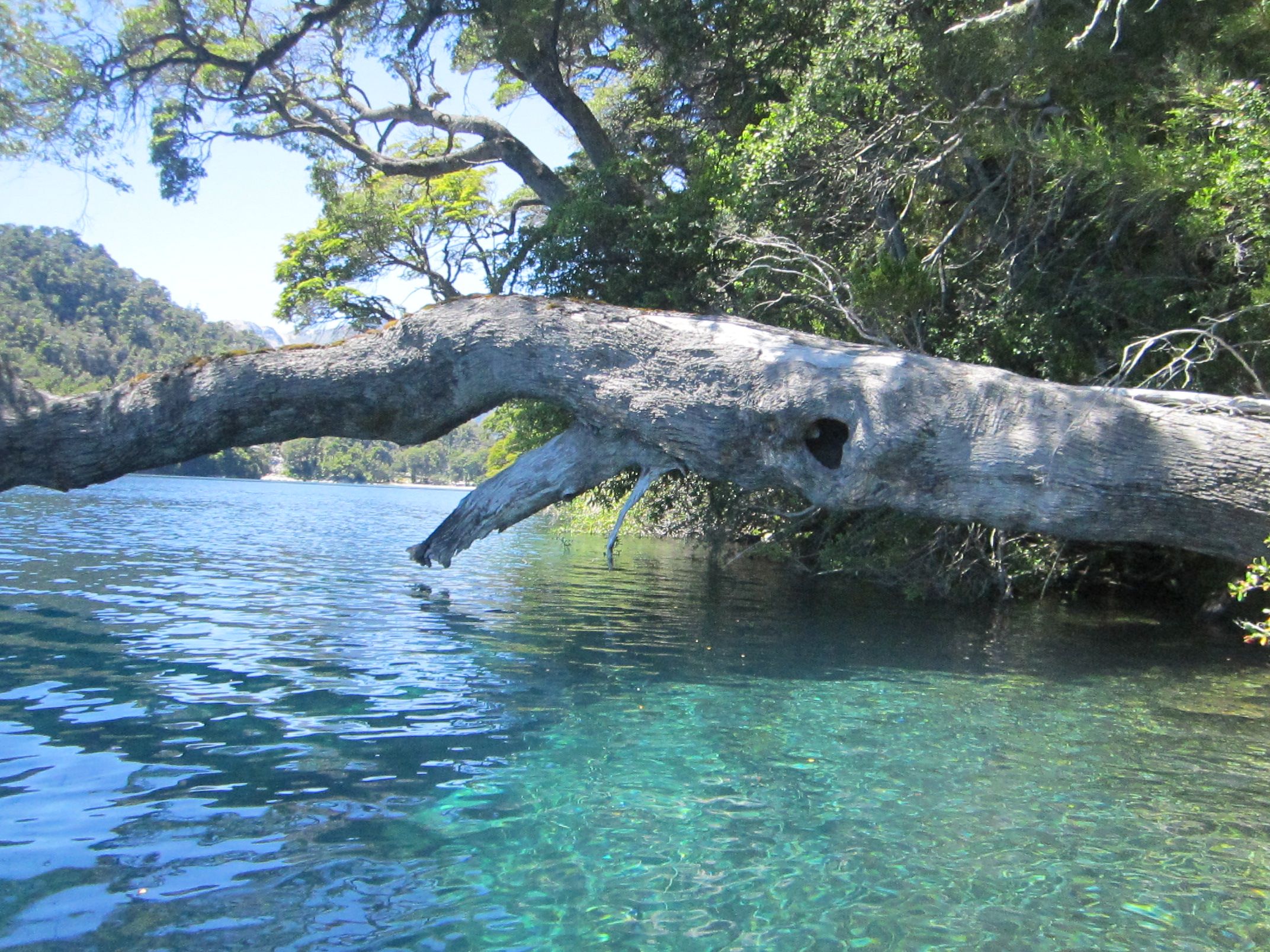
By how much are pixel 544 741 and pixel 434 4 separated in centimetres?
1353

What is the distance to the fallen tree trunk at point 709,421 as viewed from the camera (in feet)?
26.0

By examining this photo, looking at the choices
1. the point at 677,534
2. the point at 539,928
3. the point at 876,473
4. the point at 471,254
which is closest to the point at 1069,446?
the point at 876,473

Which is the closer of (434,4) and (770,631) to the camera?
(770,631)

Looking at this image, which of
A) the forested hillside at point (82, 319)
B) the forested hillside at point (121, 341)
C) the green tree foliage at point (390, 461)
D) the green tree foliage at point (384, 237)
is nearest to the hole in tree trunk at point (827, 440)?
the green tree foliage at point (384, 237)

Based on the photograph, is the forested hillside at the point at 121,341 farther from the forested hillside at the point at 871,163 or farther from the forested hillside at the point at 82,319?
the forested hillside at the point at 871,163

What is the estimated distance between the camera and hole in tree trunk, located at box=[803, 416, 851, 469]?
8.91m

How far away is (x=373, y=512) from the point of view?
137 ft

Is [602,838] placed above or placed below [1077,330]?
below

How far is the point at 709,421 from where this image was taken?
28.7 feet

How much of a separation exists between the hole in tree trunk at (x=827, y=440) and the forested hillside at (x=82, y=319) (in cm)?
8474

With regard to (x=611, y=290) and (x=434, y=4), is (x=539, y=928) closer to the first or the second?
(x=611, y=290)

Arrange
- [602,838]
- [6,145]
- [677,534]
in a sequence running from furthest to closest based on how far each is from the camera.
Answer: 1. [677,534]
2. [6,145]
3. [602,838]

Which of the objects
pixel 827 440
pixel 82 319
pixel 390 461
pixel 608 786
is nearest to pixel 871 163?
pixel 827 440

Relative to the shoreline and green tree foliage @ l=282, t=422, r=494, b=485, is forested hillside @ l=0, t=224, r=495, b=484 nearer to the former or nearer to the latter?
green tree foliage @ l=282, t=422, r=494, b=485
